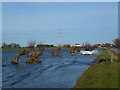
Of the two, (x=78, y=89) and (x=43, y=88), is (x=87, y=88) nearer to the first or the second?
(x=78, y=89)

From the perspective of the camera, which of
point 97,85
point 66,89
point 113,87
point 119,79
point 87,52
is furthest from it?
point 87,52

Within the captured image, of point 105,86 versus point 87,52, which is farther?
point 87,52

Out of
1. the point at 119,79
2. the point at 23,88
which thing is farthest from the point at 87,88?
the point at 23,88

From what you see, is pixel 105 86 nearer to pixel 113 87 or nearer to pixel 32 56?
pixel 113 87

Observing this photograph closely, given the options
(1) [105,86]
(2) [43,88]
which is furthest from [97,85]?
(2) [43,88]

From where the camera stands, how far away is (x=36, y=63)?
2474 inches

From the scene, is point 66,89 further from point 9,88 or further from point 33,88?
point 9,88

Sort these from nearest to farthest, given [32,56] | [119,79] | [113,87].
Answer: [113,87]
[119,79]
[32,56]

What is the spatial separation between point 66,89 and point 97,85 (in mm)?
4468

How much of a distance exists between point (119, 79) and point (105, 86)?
3.01m

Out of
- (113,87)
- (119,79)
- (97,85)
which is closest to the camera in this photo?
(113,87)

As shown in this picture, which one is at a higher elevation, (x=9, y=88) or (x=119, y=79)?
(x=119, y=79)

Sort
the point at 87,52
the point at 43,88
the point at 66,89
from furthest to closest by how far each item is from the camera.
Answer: the point at 87,52, the point at 43,88, the point at 66,89

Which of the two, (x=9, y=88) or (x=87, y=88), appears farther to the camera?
(x=9, y=88)
